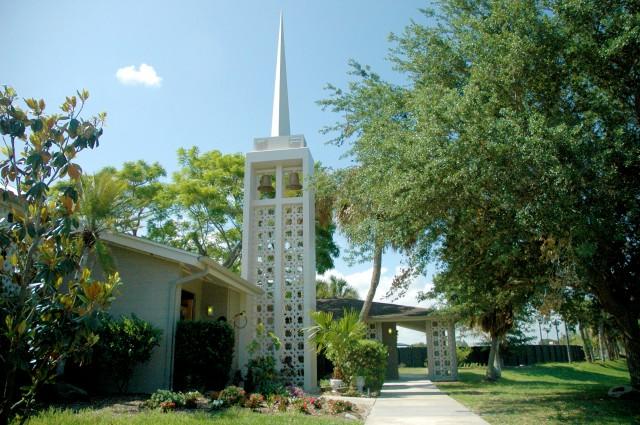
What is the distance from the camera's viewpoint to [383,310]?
23.0 m

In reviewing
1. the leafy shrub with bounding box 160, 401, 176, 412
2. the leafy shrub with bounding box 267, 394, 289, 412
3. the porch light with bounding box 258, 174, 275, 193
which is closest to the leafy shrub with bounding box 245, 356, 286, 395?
the leafy shrub with bounding box 267, 394, 289, 412

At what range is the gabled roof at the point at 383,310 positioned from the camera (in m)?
21.5

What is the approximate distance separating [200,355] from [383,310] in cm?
1303

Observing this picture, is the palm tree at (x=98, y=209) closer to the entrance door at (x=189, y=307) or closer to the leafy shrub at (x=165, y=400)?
the entrance door at (x=189, y=307)

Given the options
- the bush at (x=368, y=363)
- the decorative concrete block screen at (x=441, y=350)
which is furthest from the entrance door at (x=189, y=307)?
the decorative concrete block screen at (x=441, y=350)

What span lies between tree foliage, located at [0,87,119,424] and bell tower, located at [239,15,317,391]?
959cm

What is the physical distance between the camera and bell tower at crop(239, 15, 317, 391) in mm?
14828

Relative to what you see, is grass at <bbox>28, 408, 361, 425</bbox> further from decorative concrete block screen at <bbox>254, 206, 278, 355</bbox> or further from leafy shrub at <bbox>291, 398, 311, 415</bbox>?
decorative concrete block screen at <bbox>254, 206, 278, 355</bbox>

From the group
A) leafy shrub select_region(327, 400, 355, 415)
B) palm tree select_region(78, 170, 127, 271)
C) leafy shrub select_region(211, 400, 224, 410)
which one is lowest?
leafy shrub select_region(327, 400, 355, 415)

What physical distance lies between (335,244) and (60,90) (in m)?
18.8

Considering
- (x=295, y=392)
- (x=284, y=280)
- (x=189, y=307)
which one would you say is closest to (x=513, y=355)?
(x=284, y=280)

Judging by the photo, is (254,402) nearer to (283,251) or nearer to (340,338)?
(340,338)

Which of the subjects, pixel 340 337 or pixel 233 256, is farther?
pixel 233 256

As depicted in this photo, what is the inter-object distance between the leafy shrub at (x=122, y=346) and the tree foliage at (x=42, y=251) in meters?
4.86
